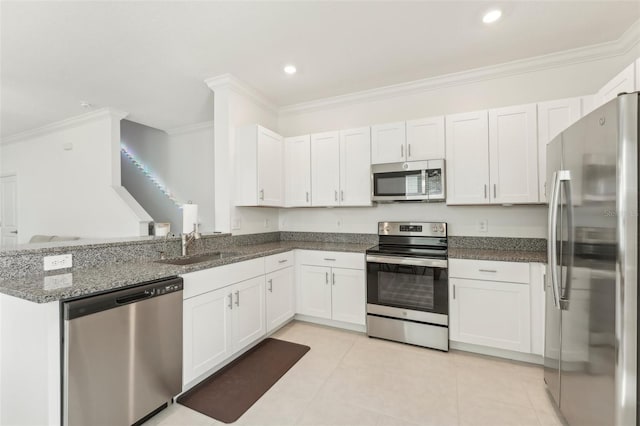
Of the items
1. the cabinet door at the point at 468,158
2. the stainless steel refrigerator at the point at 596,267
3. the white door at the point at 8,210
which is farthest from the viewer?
the white door at the point at 8,210

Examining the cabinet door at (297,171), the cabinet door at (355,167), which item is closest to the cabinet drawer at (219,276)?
the cabinet door at (297,171)

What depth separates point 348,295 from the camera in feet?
9.62

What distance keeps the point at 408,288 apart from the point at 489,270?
2.27ft

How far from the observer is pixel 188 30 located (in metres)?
2.24

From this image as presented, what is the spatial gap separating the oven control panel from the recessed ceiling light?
180cm

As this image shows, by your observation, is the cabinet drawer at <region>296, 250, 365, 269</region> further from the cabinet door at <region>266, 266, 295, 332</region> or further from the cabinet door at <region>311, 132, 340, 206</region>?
the cabinet door at <region>311, 132, 340, 206</region>

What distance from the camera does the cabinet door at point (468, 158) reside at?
263 cm

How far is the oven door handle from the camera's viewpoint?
2.50 m

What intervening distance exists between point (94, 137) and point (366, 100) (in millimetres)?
4114

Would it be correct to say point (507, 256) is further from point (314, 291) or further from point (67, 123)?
point (67, 123)

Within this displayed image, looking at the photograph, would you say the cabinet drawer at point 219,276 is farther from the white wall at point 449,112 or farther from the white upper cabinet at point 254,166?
the white wall at point 449,112

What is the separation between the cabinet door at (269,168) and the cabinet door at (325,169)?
411mm

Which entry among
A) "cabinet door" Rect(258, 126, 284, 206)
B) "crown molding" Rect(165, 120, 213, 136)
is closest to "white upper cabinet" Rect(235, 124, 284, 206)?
"cabinet door" Rect(258, 126, 284, 206)

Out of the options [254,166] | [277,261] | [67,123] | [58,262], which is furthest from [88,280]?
[67,123]
